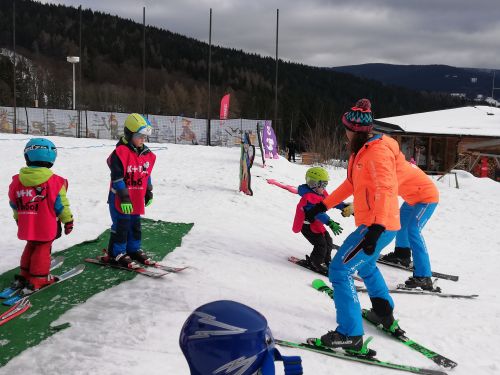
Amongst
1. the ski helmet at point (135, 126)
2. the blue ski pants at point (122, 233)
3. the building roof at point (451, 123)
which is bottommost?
the blue ski pants at point (122, 233)

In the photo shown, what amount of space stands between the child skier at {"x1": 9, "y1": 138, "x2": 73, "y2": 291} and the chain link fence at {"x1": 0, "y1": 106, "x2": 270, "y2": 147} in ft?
86.1

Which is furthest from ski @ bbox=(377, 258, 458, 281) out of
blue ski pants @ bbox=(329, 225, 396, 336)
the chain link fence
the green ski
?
the chain link fence

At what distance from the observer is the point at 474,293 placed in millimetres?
6562

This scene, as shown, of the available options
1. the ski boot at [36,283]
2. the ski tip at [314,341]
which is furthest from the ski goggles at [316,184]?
the ski boot at [36,283]

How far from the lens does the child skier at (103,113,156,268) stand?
15.7 feet

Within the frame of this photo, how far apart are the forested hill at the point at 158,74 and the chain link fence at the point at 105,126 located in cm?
4724

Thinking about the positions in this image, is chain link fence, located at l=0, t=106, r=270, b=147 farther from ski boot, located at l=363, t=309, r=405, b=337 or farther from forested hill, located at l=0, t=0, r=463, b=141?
forested hill, located at l=0, t=0, r=463, b=141

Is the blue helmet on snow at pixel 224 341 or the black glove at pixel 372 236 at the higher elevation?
the blue helmet on snow at pixel 224 341

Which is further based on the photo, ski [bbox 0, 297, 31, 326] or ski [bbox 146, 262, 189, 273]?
ski [bbox 146, 262, 189, 273]

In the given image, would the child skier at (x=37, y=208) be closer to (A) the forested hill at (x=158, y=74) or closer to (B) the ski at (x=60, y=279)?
(B) the ski at (x=60, y=279)

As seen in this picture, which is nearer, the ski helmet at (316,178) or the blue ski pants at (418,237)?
the blue ski pants at (418,237)

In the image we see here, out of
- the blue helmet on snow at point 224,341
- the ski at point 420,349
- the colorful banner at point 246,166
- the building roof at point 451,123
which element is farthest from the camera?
the building roof at point 451,123

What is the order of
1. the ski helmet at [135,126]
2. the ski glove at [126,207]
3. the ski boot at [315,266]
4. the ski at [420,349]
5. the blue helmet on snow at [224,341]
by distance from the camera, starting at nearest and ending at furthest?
the blue helmet on snow at [224,341] → the ski at [420,349] → the ski glove at [126,207] → the ski helmet at [135,126] → the ski boot at [315,266]

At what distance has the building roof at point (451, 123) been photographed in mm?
29453
